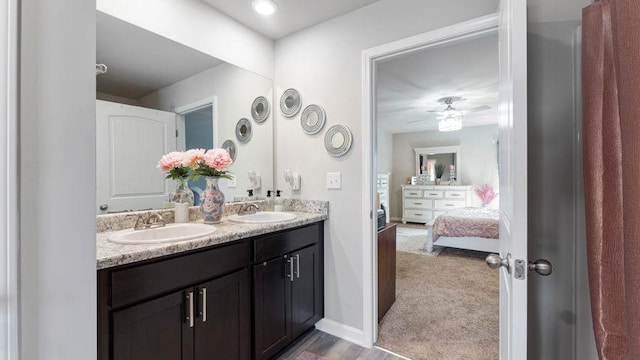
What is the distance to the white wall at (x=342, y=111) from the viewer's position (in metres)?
1.89

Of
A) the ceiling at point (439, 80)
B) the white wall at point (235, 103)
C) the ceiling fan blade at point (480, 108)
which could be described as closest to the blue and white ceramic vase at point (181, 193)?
the white wall at point (235, 103)

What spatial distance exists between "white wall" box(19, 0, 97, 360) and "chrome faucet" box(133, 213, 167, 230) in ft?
2.58

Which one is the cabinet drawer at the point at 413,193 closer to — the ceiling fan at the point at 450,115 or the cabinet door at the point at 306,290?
the ceiling fan at the point at 450,115

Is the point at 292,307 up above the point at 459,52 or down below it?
below

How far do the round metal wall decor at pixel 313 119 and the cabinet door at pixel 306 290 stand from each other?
2.94ft

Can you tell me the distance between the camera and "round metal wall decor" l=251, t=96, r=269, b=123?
7.73 feet

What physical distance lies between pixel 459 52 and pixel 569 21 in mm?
1734

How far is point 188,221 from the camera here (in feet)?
5.81

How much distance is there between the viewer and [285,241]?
1.80 metres

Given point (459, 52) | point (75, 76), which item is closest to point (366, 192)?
point (75, 76)

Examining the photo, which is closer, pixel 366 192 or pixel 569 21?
pixel 569 21

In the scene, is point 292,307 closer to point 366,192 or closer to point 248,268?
point 248,268

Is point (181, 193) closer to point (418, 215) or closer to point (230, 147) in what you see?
→ point (230, 147)

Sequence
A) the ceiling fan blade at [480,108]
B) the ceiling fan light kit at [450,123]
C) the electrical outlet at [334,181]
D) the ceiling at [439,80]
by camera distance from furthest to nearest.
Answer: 1. the ceiling fan blade at [480,108]
2. the ceiling fan light kit at [450,123]
3. the ceiling at [439,80]
4. the electrical outlet at [334,181]
